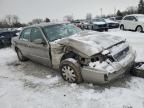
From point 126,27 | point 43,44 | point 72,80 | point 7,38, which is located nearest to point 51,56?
point 43,44

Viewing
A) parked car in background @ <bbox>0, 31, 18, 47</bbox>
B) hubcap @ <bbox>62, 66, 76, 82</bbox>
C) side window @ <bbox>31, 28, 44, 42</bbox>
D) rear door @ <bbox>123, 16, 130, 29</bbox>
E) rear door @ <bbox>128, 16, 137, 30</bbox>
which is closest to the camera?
hubcap @ <bbox>62, 66, 76, 82</bbox>

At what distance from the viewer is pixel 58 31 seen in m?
5.94

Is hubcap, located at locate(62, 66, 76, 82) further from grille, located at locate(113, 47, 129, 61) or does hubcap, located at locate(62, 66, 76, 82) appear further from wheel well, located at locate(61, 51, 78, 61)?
grille, located at locate(113, 47, 129, 61)

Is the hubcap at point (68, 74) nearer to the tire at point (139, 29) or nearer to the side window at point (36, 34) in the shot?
the side window at point (36, 34)

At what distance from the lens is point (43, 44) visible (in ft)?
18.2

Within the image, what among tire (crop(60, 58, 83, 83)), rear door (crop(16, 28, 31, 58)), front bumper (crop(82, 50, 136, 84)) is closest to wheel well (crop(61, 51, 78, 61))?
tire (crop(60, 58, 83, 83))

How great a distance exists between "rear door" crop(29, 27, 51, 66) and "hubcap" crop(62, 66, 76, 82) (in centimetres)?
75

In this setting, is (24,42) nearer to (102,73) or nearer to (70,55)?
(70,55)

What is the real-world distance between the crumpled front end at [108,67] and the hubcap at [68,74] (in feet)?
1.04

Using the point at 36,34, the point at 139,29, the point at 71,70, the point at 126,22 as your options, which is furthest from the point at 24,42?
the point at 126,22

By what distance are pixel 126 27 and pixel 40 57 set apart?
41.4 feet

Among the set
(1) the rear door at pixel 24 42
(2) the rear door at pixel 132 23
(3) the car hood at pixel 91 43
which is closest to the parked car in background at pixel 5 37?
(1) the rear door at pixel 24 42

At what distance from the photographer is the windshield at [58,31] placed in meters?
5.67

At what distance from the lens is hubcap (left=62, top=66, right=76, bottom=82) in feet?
15.7
